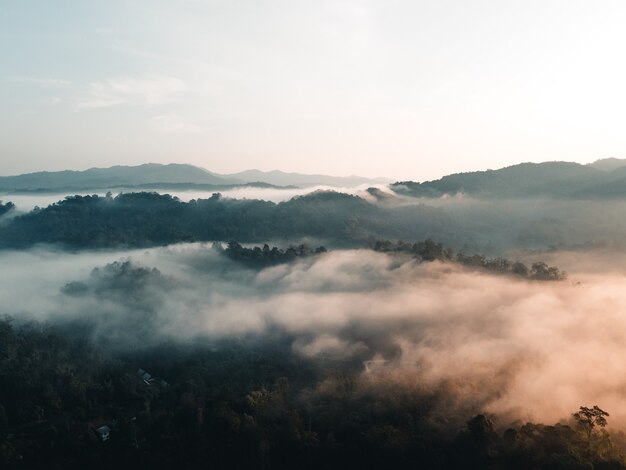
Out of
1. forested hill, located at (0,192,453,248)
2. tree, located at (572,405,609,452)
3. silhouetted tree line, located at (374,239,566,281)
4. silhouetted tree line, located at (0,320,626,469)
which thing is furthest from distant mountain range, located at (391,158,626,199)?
tree, located at (572,405,609,452)

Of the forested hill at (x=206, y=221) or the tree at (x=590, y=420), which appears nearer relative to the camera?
the tree at (x=590, y=420)

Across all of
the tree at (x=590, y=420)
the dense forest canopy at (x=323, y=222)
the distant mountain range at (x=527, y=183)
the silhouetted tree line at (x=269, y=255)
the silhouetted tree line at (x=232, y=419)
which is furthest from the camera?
the distant mountain range at (x=527, y=183)

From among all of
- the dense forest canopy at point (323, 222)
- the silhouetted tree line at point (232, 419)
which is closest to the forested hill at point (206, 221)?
the dense forest canopy at point (323, 222)

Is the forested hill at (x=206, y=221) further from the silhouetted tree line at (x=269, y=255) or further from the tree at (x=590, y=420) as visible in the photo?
the tree at (x=590, y=420)

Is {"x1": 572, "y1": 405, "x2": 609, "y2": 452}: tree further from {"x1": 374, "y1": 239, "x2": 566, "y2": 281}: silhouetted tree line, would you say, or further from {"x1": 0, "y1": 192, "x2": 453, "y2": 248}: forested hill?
{"x1": 0, "y1": 192, "x2": 453, "y2": 248}: forested hill

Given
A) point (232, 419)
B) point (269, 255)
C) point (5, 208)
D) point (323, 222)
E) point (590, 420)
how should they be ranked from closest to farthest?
point (590, 420) → point (232, 419) → point (269, 255) → point (323, 222) → point (5, 208)

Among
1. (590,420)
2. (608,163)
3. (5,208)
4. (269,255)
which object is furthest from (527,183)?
(5,208)

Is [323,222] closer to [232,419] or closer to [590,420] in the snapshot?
[232,419]
